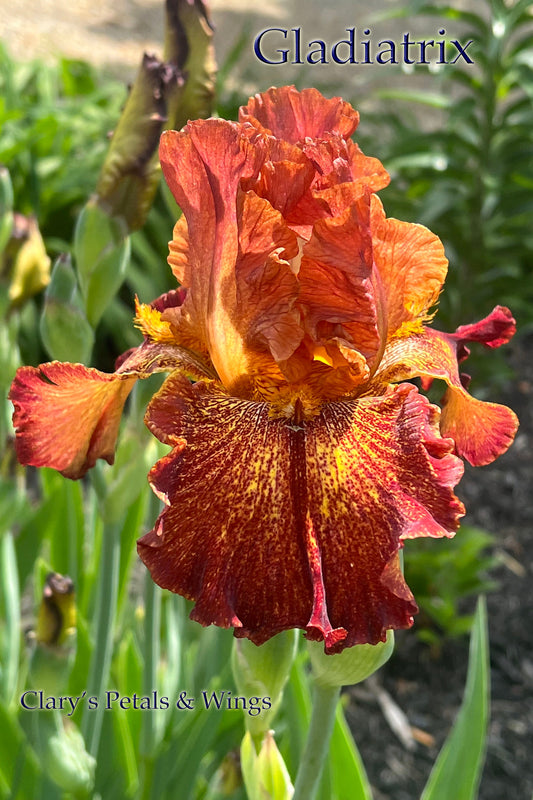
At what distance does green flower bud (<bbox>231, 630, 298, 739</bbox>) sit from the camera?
2.82 feet

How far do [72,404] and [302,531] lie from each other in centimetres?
27

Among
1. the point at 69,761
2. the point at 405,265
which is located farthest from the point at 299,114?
the point at 69,761

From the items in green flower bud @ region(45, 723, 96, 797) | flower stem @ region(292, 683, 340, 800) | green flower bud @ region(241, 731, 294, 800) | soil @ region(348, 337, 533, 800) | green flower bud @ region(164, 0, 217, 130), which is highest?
green flower bud @ region(164, 0, 217, 130)

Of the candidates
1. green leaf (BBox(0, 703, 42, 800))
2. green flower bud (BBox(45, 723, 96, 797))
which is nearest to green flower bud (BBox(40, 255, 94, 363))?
green flower bud (BBox(45, 723, 96, 797))

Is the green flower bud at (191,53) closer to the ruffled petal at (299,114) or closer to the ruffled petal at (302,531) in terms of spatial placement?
the ruffled petal at (299,114)

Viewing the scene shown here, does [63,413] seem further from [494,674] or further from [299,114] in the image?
[494,674]

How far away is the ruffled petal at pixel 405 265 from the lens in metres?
0.76

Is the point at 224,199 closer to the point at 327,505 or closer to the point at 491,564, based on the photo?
the point at 327,505

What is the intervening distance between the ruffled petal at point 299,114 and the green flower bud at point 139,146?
11.1 inches

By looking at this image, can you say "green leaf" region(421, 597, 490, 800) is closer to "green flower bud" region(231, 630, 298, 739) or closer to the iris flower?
"green flower bud" region(231, 630, 298, 739)

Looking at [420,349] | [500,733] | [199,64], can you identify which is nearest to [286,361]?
[420,349]

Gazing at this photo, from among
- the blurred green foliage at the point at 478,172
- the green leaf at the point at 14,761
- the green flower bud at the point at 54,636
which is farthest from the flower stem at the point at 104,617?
the blurred green foliage at the point at 478,172

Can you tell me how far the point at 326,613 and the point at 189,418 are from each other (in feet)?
0.67

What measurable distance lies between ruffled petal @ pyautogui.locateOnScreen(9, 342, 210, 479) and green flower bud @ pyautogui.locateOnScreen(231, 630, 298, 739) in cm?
26
